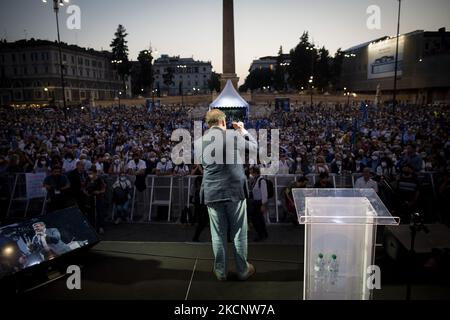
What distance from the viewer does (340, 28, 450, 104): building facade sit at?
53375 millimetres

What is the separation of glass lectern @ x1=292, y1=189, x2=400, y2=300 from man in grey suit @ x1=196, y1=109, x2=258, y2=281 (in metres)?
1.04

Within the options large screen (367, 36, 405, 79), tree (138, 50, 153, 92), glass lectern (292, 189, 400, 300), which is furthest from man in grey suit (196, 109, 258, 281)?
tree (138, 50, 153, 92)

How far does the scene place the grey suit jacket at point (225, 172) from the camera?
13.0 feet

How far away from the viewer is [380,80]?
217ft

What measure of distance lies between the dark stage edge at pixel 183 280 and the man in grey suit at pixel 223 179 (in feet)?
1.26

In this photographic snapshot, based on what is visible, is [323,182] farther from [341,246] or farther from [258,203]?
[341,246]

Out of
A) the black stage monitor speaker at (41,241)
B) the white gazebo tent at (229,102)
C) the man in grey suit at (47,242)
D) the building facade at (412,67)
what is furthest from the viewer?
the building facade at (412,67)

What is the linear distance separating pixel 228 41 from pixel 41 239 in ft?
126

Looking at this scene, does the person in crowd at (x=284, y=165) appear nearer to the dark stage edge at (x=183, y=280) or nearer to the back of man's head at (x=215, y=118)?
the dark stage edge at (x=183, y=280)

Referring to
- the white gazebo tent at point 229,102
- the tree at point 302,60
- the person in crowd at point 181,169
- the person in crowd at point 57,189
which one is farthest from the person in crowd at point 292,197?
the tree at point 302,60
